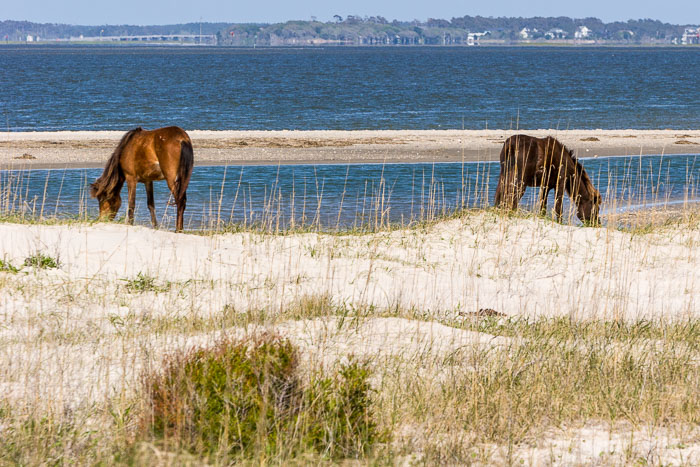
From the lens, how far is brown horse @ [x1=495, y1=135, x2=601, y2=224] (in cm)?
1279

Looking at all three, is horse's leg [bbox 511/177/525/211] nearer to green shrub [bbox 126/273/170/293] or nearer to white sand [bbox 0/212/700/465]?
white sand [bbox 0/212/700/465]

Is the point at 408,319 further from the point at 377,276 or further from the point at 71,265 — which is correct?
the point at 71,265

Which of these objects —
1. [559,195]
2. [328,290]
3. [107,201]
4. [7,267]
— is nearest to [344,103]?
[559,195]

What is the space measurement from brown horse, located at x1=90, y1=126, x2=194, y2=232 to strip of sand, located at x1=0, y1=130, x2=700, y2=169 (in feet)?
31.8

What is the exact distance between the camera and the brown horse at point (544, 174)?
504 inches

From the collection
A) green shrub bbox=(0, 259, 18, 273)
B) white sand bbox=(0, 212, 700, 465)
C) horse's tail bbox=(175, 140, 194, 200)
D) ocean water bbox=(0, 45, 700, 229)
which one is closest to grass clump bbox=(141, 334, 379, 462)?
white sand bbox=(0, 212, 700, 465)

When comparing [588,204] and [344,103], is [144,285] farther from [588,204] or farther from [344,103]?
[344,103]

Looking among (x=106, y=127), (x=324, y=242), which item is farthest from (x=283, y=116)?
(x=324, y=242)

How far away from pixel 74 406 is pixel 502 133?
27.6 meters

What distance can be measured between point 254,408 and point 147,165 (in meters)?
7.74

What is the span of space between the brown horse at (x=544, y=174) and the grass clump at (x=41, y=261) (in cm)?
622

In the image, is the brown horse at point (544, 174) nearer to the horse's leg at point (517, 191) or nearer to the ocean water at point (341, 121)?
the horse's leg at point (517, 191)

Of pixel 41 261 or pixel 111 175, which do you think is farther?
pixel 111 175

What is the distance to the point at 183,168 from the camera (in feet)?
39.3
